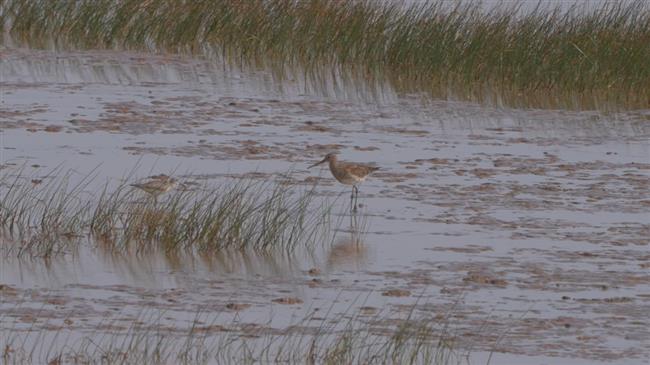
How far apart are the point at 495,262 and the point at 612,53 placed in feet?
29.8

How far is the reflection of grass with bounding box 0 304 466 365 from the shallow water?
0.38 feet

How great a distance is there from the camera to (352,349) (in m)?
7.55

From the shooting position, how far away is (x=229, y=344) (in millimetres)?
7664

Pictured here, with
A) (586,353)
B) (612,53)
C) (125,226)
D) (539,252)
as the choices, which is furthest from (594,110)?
(586,353)

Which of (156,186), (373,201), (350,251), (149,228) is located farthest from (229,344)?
(373,201)

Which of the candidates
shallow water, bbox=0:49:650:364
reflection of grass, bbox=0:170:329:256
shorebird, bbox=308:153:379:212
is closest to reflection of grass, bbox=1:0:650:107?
shallow water, bbox=0:49:650:364

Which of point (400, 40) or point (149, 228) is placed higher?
point (400, 40)

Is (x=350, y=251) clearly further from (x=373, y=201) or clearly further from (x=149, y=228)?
(x=373, y=201)

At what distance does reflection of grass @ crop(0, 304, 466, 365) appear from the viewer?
734cm

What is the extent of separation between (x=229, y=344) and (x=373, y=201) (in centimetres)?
498

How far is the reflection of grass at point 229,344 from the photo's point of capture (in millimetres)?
7336

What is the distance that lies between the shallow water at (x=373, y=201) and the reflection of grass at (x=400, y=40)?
0.69 meters

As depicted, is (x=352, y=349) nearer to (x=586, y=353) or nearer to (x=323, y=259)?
(x=586, y=353)

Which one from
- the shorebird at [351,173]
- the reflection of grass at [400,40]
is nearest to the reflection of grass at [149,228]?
the shorebird at [351,173]
